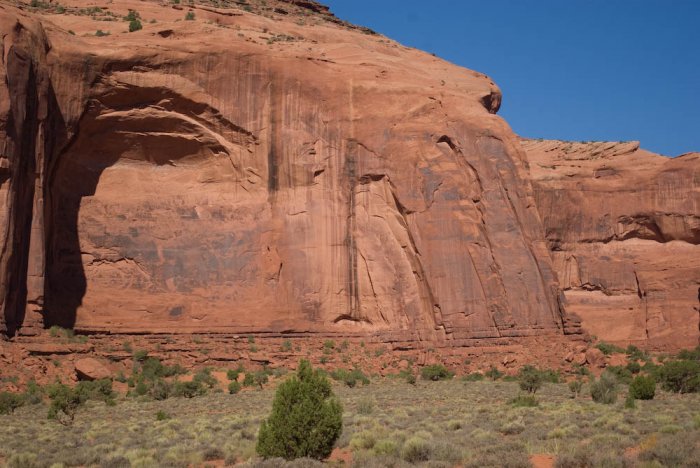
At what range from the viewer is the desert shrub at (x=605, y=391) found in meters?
24.0

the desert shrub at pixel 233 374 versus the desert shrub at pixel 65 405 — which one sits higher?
the desert shrub at pixel 233 374

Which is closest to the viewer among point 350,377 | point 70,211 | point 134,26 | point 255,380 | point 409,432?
point 409,432

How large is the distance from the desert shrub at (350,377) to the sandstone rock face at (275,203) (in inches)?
119

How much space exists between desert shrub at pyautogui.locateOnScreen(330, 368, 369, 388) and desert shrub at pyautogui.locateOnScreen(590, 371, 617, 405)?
381 inches

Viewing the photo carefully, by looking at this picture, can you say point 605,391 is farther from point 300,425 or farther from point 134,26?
point 134,26

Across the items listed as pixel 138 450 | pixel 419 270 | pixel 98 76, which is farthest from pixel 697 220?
pixel 138 450

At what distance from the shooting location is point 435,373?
33344mm

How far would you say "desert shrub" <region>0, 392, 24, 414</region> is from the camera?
25.0 m

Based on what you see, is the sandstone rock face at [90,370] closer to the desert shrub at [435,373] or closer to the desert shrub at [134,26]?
the desert shrub at [435,373]

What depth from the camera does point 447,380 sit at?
33.3m

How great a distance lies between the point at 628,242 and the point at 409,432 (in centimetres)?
3272

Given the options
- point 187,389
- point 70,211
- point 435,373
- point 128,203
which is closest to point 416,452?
point 187,389

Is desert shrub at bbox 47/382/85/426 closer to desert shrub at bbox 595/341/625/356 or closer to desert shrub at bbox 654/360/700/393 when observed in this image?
desert shrub at bbox 654/360/700/393

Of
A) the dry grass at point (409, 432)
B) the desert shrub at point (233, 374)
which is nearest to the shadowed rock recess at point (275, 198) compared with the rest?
the desert shrub at point (233, 374)
